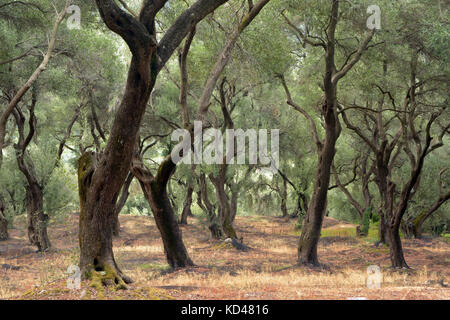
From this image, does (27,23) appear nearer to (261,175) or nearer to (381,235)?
(381,235)

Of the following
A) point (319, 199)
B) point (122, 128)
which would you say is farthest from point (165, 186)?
point (319, 199)

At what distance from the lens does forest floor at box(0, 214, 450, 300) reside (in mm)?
7824

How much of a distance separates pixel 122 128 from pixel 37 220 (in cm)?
1316

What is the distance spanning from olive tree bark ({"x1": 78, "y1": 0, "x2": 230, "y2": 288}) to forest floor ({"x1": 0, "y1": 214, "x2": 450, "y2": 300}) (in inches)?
27.6

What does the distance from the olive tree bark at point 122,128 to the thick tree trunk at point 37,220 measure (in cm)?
1053

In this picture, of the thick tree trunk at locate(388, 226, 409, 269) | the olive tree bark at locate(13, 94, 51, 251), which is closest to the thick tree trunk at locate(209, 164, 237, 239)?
the olive tree bark at locate(13, 94, 51, 251)

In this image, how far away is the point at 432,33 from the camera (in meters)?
11.3

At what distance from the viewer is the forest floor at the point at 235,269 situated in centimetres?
782

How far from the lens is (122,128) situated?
26.1 feet

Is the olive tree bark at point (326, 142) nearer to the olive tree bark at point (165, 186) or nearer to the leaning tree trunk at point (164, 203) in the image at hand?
the olive tree bark at point (165, 186)

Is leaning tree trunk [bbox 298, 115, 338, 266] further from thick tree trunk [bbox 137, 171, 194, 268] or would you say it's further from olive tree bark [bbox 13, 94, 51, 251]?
olive tree bark [bbox 13, 94, 51, 251]

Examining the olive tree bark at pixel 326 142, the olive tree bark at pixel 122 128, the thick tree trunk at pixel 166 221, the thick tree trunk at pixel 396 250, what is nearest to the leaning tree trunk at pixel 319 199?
the olive tree bark at pixel 326 142
